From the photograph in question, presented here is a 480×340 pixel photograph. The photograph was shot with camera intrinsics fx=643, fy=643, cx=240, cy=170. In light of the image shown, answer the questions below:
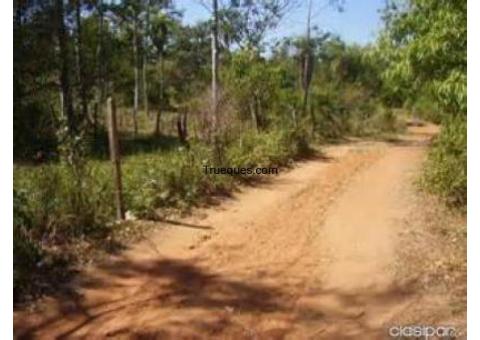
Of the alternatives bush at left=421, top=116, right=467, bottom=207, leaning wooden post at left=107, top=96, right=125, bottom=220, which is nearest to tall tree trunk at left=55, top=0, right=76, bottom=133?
leaning wooden post at left=107, top=96, right=125, bottom=220

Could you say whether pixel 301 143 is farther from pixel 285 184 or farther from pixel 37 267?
pixel 37 267

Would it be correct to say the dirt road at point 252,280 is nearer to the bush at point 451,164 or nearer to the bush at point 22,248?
the bush at point 22,248

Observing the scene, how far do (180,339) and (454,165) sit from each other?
12.3 ft

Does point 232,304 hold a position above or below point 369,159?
below

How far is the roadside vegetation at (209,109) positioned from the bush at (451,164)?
0.05 ft

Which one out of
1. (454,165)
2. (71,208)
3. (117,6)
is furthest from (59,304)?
(117,6)

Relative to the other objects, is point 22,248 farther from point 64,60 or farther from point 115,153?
point 64,60

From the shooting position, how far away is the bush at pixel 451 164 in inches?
253

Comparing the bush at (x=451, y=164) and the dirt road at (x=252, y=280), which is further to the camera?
the bush at (x=451, y=164)

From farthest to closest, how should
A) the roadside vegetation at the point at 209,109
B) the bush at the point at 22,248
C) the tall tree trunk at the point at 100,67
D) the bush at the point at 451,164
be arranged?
1. the tall tree trunk at the point at 100,67
2. the bush at the point at 451,164
3. the roadside vegetation at the point at 209,109
4. the bush at the point at 22,248

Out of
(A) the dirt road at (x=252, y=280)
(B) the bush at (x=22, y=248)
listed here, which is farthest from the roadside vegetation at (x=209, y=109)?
(A) the dirt road at (x=252, y=280)

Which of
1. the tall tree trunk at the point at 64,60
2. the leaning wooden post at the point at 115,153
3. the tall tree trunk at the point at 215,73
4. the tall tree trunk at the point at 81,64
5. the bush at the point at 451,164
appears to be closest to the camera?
the leaning wooden post at the point at 115,153

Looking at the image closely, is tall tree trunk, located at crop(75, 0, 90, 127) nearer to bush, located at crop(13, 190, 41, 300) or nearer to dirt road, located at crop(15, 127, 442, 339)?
dirt road, located at crop(15, 127, 442, 339)
